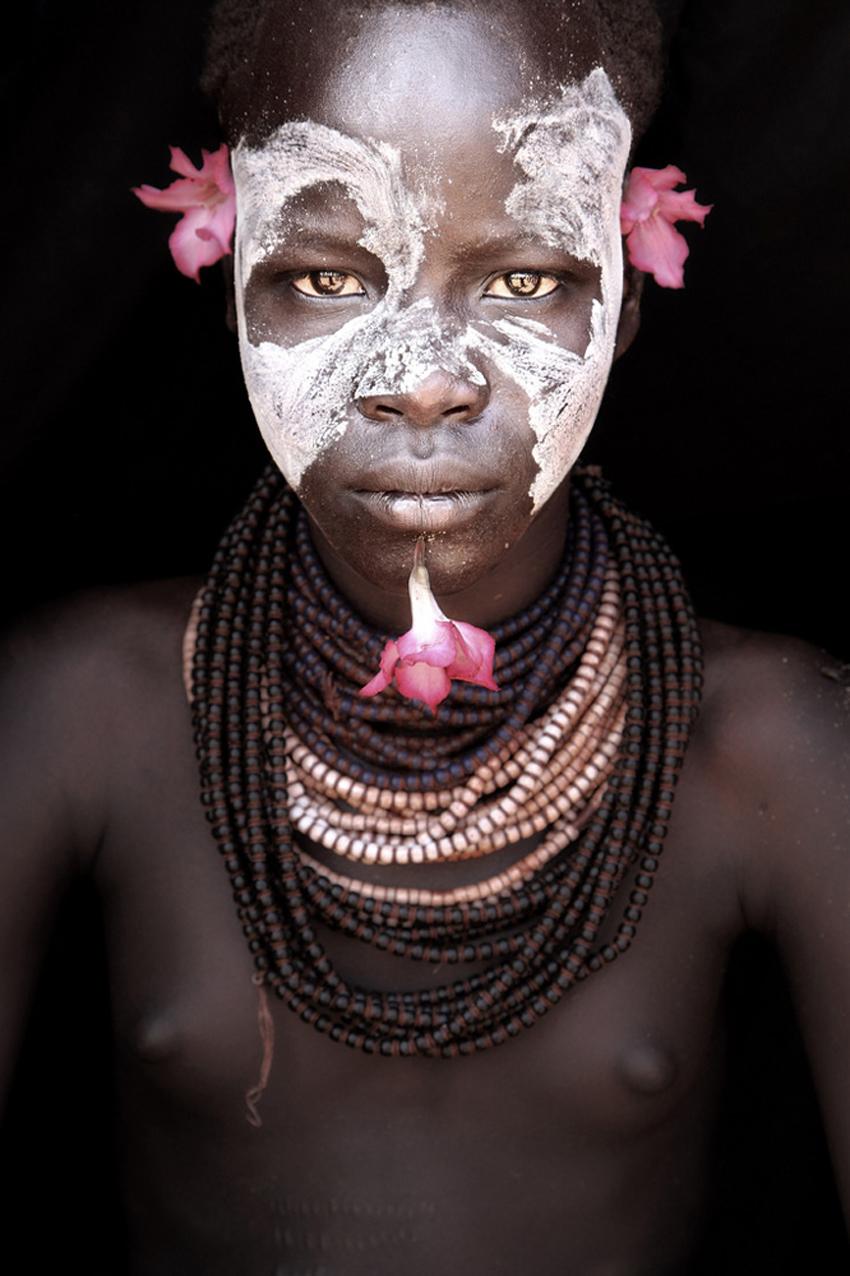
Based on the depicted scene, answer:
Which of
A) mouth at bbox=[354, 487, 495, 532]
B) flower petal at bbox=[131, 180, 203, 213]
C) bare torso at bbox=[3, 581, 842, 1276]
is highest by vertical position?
flower petal at bbox=[131, 180, 203, 213]

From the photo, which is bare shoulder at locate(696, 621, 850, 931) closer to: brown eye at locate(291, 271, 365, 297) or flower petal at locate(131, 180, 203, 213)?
brown eye at locate(291, 271, 365, 297)

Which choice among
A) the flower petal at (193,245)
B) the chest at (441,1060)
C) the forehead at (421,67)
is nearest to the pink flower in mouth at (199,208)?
the flower petal at (193,245)

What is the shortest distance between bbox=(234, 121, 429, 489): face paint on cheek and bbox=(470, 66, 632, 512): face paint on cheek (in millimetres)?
100

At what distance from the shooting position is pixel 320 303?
1873mm

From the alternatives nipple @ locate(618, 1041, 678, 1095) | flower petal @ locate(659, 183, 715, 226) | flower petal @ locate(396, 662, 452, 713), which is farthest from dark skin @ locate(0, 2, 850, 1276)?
flower petal @ locate(396, 662, 452, 713)

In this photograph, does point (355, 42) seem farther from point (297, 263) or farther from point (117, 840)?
point (117, 840)

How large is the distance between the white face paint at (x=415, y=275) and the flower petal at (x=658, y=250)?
0.28ft

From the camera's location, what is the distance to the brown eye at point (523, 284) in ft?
6.07

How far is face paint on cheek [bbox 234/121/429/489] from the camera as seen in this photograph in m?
1.79

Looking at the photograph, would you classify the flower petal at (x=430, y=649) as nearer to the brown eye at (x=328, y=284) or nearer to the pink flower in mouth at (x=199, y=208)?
the brown eye at (x=328, y=284)

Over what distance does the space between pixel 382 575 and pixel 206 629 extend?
448mm

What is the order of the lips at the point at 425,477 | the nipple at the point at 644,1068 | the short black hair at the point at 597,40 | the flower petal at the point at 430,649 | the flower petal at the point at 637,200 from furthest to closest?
1. the nipple at the point at 644,1068
2. the flower petal at the point at 637,200
3. the short black hair at the point at 597,40
4. the lips at the point at 425,477
5. the flower petal at the point at 430,649

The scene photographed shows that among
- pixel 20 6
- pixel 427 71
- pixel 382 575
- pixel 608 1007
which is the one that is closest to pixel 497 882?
pixel 608 1007

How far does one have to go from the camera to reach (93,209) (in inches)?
93.4
